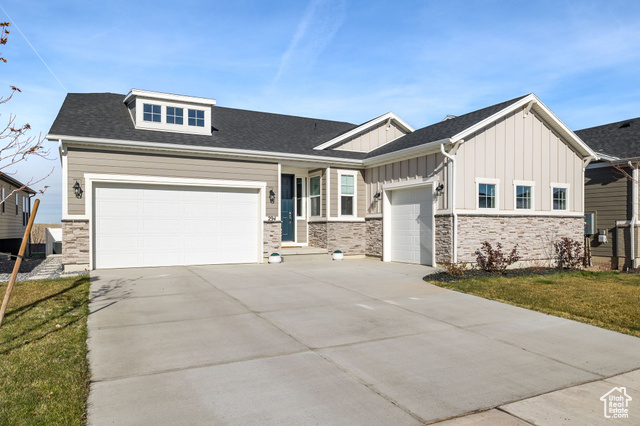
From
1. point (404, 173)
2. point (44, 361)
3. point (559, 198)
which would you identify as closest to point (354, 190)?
point (404, 173)

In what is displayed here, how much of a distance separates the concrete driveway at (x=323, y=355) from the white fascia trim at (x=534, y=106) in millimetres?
5465

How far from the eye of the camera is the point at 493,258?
1184 centimetres

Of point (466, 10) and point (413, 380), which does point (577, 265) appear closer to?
point (466, 10)

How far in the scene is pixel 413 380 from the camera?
4.31m

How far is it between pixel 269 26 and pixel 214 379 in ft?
36.0

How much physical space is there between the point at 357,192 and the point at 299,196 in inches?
88.5

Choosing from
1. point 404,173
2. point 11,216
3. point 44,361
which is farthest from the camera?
point 11,216

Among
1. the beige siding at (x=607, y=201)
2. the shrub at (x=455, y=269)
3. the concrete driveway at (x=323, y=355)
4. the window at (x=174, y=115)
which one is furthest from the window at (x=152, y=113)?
the beige siding at (x=607, y=201)

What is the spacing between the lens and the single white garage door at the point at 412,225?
43.2 ft

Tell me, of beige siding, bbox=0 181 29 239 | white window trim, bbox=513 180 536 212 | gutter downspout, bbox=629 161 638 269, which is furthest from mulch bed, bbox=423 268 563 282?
beige siding, bbox=0 181 29 239

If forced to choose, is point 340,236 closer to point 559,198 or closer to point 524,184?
point 524,184

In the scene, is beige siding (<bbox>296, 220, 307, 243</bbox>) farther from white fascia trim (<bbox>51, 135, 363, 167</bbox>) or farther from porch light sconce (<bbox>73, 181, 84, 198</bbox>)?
porch light sconce (<bbox>73, 181, 84, 198</bbox>)

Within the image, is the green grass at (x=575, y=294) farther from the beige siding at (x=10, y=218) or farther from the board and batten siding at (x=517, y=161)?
the beige siding at (x=10, y=218)

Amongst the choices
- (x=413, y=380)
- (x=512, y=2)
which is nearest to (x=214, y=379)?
(x=413, y=380)
